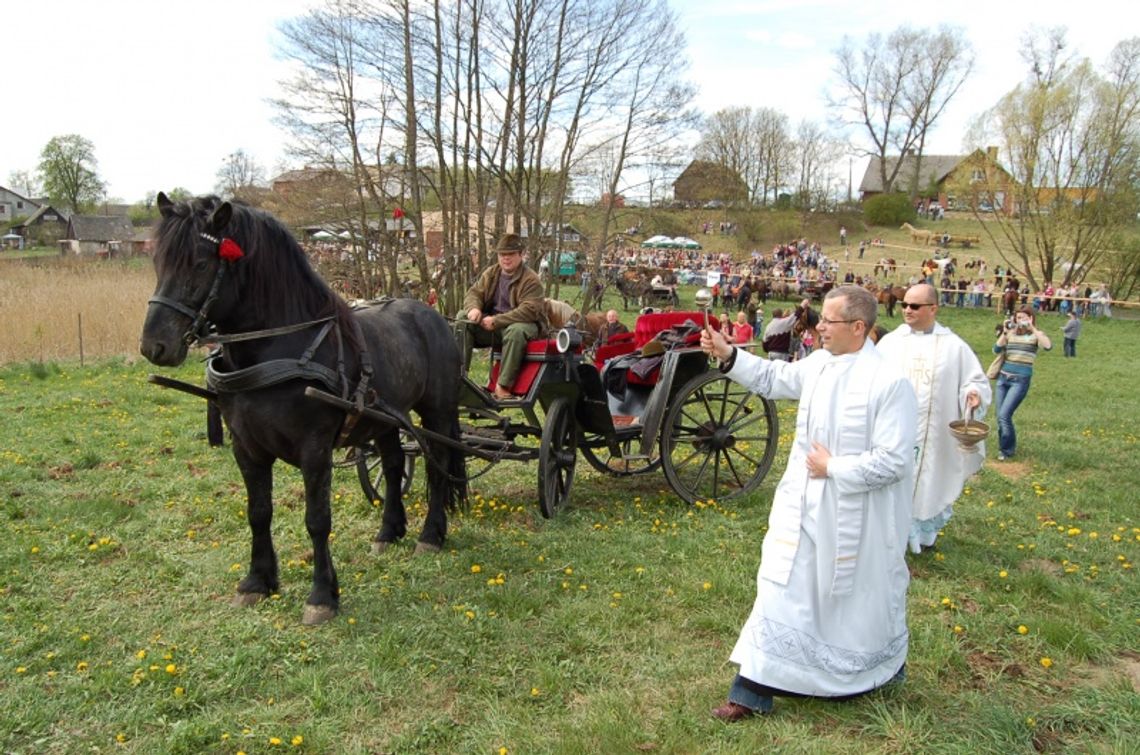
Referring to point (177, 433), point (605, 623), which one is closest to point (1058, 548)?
point (605, 623)

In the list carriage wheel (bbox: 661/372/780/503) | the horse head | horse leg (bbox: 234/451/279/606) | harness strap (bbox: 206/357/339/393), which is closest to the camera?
the horse head

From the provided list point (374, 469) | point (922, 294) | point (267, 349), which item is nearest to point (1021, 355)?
point (922, 294)

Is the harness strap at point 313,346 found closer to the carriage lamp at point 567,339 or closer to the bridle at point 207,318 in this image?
the bridle at point 207,318

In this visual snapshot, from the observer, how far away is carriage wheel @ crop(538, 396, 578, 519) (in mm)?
5754

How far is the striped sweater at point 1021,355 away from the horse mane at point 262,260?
7.60 metres

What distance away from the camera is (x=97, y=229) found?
61.0 m

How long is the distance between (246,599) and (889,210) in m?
54.9

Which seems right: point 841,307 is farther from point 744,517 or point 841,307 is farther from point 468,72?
point 468,72

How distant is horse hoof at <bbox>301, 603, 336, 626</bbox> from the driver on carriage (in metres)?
2.21

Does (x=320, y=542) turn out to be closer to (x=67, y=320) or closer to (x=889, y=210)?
(x=67, y=320)

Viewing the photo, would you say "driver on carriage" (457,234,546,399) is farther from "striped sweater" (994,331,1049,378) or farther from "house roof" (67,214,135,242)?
"house roof" (67,214,135,242)

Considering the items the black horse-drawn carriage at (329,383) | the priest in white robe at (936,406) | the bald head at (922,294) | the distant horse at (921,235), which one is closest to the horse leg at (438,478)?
the black horse-drawn carriage at (329,383)

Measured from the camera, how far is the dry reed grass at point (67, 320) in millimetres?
13547

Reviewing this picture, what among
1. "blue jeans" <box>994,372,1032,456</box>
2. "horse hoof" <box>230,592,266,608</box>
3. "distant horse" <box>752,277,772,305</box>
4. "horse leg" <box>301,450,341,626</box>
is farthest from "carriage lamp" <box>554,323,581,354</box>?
"distant horse" <box>752,277,772,305</box>
